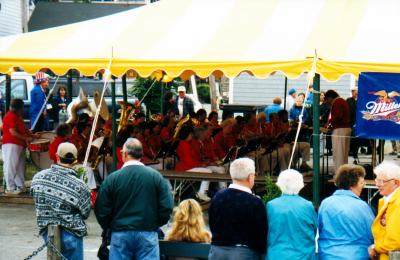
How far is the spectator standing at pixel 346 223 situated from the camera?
295 inches

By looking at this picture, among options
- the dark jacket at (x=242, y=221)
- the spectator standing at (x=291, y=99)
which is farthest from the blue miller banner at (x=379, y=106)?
the spectator standing at (x=291, y=99)

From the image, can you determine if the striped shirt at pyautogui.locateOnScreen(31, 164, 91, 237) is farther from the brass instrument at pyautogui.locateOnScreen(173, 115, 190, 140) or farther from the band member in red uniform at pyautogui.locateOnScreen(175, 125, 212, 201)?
the brass instrument at pyautogui.locateOnScreen(173, 115, 190, 140)

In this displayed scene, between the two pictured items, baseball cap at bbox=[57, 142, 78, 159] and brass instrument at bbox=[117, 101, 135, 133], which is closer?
baseball cap at bbox=[57, 142, 78, 159]

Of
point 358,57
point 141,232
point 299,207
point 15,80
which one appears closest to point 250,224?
point 299,207

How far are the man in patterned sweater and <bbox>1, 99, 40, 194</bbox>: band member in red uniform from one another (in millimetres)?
6717

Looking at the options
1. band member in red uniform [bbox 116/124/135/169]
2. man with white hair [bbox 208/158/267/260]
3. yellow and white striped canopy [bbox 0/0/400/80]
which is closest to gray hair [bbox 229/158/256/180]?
man with white hair [bbox 208/158/267/260]

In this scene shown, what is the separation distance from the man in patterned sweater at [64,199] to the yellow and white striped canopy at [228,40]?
3.76 m

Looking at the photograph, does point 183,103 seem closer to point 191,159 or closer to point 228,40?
point 191,159

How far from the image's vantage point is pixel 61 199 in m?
8.13

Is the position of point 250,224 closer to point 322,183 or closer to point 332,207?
point 332,207

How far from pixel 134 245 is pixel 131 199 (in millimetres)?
438

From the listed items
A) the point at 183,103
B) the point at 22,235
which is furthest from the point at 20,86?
the point at 22,235

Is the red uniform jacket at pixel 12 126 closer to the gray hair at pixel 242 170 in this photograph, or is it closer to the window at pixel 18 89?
the gray hair at pixel 242 170

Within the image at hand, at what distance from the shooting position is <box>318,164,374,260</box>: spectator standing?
7.49 metres
